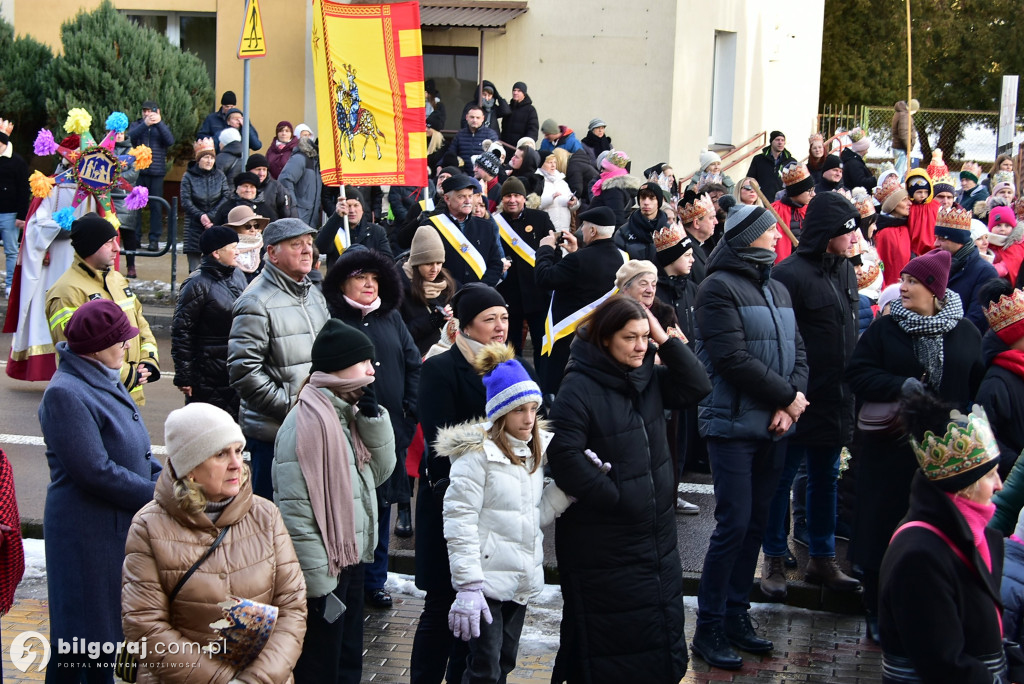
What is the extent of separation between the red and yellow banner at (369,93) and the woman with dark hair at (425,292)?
2064 mm

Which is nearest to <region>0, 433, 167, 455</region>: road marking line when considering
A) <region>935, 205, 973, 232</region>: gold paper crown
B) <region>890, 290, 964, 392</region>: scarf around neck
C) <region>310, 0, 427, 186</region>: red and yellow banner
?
<region>310, 0, 427, 186</region>: red and yellow banner

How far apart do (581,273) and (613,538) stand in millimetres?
3960

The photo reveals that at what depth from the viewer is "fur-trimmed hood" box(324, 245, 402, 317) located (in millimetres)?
6305

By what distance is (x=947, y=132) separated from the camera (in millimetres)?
31188

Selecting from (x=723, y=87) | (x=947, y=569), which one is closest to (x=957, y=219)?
(x=947, y=569)

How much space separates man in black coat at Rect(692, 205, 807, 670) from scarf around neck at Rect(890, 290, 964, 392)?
1.88 ft

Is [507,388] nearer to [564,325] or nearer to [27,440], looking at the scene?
[564,325]

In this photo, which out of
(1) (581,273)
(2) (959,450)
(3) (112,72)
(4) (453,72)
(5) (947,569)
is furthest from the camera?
(4) (453,72)

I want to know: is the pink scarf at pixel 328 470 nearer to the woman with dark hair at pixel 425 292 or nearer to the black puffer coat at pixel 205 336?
the woman with dark hair at pixel 425 292

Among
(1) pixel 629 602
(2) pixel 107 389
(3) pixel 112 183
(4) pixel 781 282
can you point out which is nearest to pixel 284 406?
(2) pixel 107 389

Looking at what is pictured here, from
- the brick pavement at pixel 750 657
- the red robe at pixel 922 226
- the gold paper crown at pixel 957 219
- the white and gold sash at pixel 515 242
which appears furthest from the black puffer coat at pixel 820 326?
the red robe at pixel 922 226

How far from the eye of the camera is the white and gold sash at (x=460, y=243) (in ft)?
31.0

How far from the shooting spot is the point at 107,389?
16.1 feet

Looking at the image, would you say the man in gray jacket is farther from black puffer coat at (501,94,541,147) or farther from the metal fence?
the metal fence
